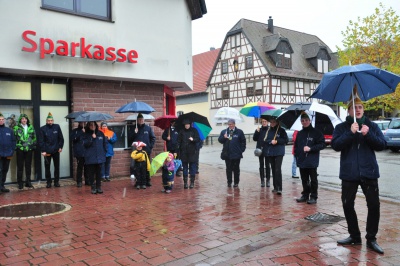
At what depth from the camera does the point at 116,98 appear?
11047mm

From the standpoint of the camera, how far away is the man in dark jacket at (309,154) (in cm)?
738

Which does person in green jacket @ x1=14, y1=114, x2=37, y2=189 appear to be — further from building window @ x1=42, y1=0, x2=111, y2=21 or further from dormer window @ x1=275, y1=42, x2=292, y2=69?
dormer window @ x1=275, y1=42, x2=292, y2=69

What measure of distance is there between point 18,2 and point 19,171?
3.99 metres

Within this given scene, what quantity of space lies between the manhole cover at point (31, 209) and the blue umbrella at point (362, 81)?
201 inches

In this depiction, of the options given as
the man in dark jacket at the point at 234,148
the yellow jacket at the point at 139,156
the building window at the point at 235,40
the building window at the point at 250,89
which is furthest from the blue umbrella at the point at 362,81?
the building window at the point at 235,40

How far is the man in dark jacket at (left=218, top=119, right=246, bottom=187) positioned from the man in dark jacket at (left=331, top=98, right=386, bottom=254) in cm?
458

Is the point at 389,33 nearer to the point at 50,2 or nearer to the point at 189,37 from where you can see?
the point at 189,37

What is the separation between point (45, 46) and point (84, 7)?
1.64 m

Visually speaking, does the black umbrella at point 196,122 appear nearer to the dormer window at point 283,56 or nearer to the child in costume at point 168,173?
the child in costume at point 168,173

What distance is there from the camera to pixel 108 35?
33.4ft

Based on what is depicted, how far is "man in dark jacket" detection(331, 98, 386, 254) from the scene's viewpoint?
15.0 feet

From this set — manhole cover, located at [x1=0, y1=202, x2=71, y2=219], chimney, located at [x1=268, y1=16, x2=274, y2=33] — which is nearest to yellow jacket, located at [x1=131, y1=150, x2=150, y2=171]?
manhole cover, located at [x1=0, y1=202, x2=71, y2=219]

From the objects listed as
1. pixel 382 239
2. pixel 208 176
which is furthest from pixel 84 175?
pixel 382 239

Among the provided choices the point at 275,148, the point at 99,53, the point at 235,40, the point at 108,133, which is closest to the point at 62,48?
the point at 99,53
